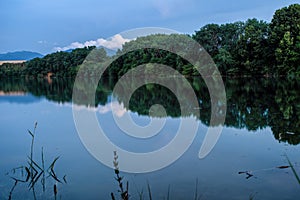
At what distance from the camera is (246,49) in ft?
108

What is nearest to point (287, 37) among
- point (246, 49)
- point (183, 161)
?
point (246, 49)

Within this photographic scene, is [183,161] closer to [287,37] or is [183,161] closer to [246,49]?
[287,37]

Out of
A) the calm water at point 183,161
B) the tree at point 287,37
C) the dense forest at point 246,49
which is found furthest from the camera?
the dense forest at point 246,49

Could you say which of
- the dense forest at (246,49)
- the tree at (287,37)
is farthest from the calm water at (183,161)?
the dense forest at (246,49)

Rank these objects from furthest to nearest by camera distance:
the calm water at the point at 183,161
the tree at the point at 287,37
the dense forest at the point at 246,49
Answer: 1. the dense forest at the point at 246,49
2. the tree at the point at 287,37
3. the calm water at the point at 183,161

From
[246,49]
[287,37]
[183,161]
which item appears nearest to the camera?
[183,161]

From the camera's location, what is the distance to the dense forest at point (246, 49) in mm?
29031

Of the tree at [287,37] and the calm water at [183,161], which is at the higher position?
the tree at [287,37]

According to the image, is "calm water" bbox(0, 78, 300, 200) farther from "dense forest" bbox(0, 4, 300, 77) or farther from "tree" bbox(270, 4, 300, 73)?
"dense forest" bbox(0, 4, 300, 77)

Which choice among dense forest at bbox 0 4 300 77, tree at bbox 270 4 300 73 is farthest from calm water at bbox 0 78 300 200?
dense forest at bbox 0 4 300 77

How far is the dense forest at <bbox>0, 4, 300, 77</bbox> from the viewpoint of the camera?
29.0 meters

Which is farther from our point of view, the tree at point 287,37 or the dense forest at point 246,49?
the dense forest at point 246,49

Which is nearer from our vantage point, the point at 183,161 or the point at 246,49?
the point at 183,161

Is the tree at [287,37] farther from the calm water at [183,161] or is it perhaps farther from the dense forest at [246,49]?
the calm water at [183,161]
